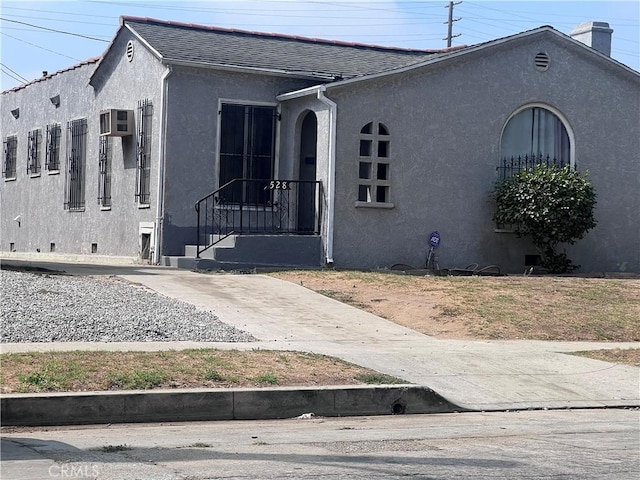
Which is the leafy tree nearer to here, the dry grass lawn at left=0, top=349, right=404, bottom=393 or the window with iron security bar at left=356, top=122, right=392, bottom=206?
the window with iron security bar at left=356, top=122, right=392, bottom=206

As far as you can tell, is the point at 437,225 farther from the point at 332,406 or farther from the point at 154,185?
the point at 332,406

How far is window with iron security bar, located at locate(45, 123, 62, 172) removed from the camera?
2705 centimetres

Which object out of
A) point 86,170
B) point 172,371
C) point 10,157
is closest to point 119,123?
point 86,170

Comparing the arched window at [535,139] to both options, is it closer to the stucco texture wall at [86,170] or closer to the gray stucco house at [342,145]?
the gray stucco house at [342,145]

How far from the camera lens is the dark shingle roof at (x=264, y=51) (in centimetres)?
2145

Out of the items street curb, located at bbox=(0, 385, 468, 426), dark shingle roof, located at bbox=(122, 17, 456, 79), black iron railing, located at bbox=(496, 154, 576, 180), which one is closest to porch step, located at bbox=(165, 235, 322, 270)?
dark shingle roof, located at bbox=(122, 17, 456, 79)

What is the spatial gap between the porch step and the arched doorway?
3.14 feet

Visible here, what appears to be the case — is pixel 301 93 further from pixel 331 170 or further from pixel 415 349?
pixel 415 349

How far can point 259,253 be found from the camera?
19.7 metres

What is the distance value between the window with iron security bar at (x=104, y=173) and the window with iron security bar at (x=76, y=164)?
1174 mm

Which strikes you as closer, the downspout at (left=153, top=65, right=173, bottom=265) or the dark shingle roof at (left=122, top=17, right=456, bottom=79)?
the downspout at (left=153, top=65, right=173, bottom=265)

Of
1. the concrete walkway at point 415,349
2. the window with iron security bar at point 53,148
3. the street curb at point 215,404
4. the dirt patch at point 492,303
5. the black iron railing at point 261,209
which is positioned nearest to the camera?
the street curb at point 215,404

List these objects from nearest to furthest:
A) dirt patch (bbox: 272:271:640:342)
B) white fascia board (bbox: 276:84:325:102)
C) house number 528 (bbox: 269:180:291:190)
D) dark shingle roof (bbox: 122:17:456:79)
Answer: dirt patch (bbox: 272:271:640:342), white fascia board (bbox: 276:84:325:102), house number 528 (bbox: 269:180:291:190), dark shingle roof (bbox: 122:17:456:79)

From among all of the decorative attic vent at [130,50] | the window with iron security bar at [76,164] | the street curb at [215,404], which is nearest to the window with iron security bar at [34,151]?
the window with iron security bar at [76,164]
